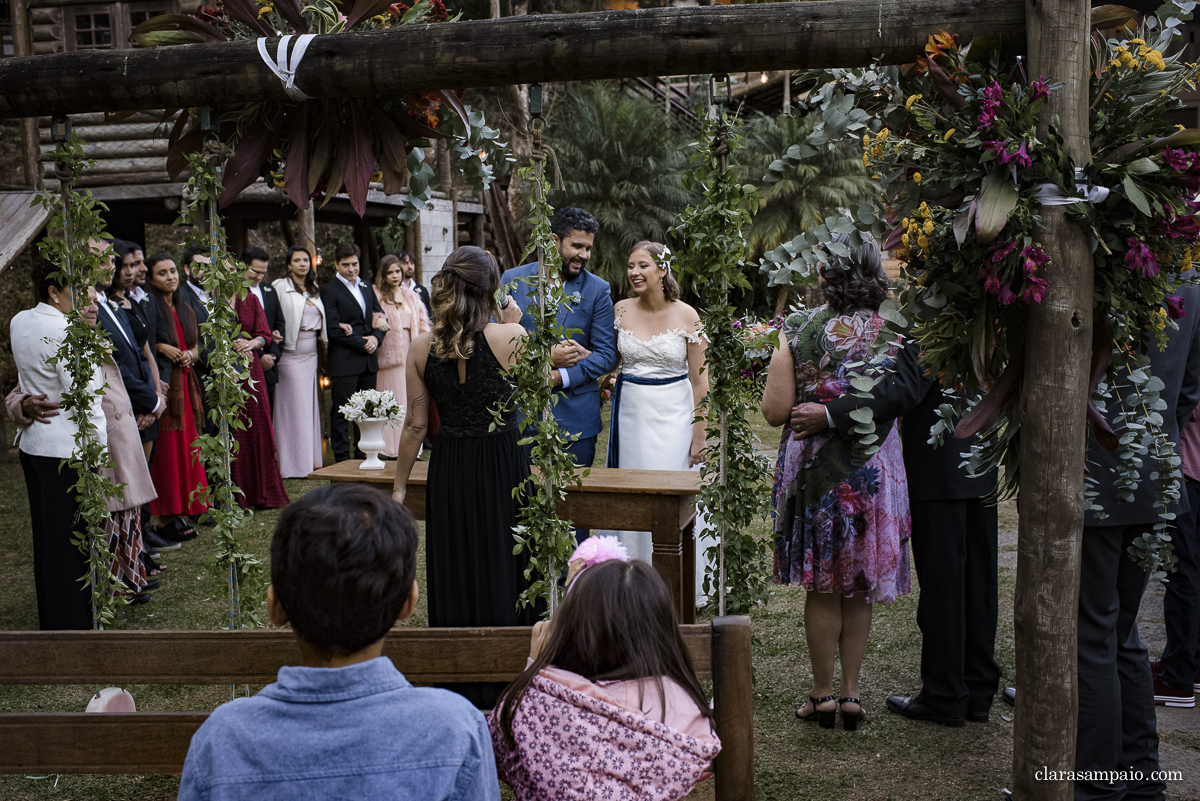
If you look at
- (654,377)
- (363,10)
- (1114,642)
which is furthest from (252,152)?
(1114,642)

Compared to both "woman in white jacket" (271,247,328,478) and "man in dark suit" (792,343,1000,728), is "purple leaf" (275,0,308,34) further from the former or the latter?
"woman in white jacket" (271,247,328,478)

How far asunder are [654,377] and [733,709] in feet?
10.6

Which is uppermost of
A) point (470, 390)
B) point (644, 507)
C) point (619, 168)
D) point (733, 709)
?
point (619, 168)

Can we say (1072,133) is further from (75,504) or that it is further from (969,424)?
(75,504)

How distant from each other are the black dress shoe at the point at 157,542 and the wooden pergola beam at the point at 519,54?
439 centimetres

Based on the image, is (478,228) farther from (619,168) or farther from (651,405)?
(651,405)

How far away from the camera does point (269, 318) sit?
8461 millimetres

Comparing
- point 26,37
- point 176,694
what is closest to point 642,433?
point 176,694

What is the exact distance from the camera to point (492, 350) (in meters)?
3.97

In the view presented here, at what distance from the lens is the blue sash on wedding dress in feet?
17.6

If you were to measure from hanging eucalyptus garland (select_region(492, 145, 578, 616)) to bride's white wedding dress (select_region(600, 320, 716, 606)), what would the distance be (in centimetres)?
221

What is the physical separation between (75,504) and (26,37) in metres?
7.70

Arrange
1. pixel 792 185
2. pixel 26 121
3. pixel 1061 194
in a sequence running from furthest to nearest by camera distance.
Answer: pixel 792 185 → pixel 26 121 → pixel 1061 194

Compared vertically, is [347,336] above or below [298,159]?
below
